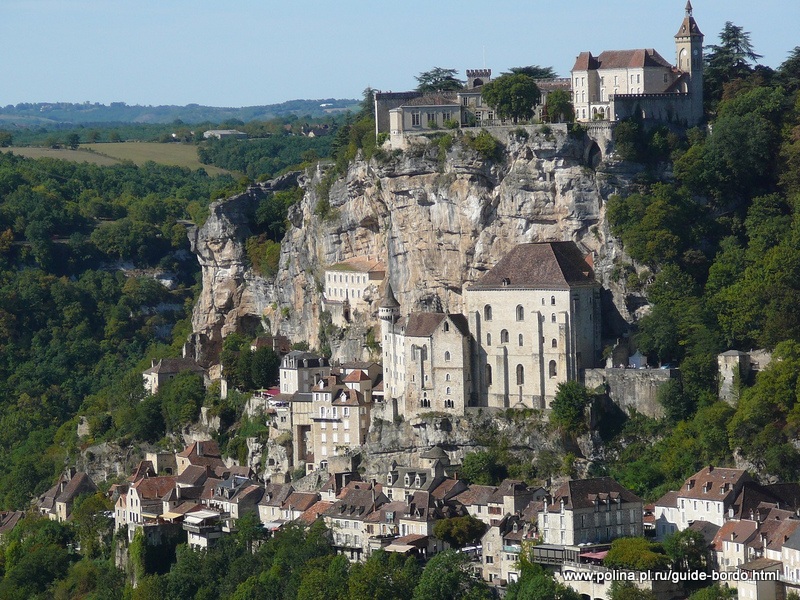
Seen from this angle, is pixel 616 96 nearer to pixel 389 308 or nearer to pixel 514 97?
pixel 514 97

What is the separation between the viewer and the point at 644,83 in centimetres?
8512

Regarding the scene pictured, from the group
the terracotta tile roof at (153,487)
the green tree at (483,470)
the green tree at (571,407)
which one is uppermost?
the green tree at (571,407)

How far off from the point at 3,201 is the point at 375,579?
84008 millimetres

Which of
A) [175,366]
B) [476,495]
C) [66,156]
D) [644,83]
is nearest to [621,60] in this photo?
[644,83]

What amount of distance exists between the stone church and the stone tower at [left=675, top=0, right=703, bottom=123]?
9719mm

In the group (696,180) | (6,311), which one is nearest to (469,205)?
(696,180)

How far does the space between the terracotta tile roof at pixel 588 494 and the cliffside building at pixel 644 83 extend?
1960 centimetres

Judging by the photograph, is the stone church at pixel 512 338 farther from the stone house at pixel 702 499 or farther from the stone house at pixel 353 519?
the stone house at pixel 702 499

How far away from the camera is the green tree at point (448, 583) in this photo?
6881 cm

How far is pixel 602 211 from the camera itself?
82.8 meters

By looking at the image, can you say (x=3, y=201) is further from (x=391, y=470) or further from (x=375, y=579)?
(x=375, y=579)

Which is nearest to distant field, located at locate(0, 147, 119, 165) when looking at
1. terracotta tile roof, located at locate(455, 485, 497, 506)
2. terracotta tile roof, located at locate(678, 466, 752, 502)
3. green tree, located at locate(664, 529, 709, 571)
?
terracotta tile roof, located at locate(455, 485, 497, 506)

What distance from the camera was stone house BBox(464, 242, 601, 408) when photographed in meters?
79.4

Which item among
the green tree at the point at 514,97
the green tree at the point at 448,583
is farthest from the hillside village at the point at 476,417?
the green tree at the point at 448,583
